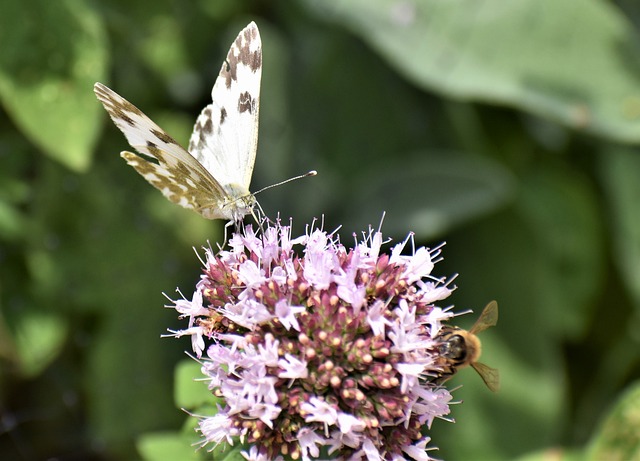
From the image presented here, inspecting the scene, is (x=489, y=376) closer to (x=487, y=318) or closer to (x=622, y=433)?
(x=487, y=318)

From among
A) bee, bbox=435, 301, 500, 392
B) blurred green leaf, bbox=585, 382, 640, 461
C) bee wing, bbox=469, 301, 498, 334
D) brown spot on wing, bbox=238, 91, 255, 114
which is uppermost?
brown spot on wing, bbox=238, 91, 255, 114

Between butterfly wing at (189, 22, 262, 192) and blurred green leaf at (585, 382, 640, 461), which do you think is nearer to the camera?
butterfly wing at (189, 22, 262, 192)

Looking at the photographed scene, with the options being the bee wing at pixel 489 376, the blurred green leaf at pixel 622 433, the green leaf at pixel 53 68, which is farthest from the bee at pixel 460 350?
the green leaf at pixel 53 68

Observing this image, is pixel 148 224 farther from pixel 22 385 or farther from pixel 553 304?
pixel 553 304

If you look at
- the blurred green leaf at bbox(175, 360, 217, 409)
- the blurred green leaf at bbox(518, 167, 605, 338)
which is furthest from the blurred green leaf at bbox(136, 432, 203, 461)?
the blurred green leaf at bbox(518, 167, 605, 338)

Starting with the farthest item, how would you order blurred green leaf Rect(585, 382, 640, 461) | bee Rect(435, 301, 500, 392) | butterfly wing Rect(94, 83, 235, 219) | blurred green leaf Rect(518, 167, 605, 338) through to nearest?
blurred green leaf Rect(518, 167, 605, 338), blurred green leaf Rect(585, 382, 640, 461), butterfly wing Rect(94, 83, 235, 219), bee Rect(435, 301, 500, 392)

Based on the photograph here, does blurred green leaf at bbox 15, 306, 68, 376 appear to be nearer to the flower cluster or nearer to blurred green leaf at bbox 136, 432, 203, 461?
blurred green leaf at bbox 136, 432, 203, 461
